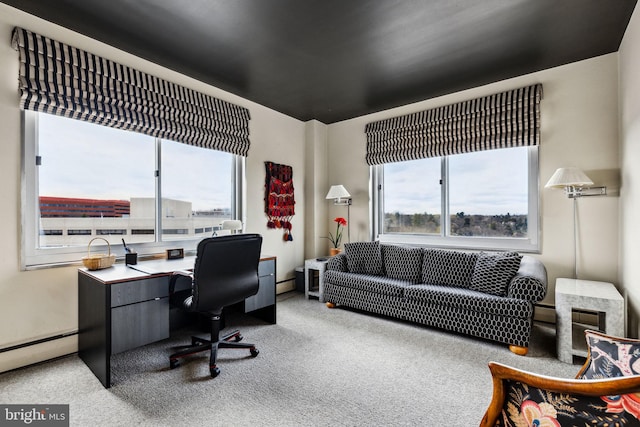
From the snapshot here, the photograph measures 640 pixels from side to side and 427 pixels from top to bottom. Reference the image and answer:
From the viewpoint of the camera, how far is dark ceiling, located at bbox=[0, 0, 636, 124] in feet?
7.07

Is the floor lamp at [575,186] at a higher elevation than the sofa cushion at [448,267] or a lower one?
higher

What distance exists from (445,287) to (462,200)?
1314mm

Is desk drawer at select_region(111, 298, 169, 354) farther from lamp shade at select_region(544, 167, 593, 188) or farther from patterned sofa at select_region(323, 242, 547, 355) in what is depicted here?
lamp shade at select_region(544, 167, 593, 188)

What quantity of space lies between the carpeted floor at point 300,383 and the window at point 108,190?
1027 millimetres

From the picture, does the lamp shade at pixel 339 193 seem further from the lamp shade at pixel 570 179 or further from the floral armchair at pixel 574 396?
the floral armchair at pixel 574 396

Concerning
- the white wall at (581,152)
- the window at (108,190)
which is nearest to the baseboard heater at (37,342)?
the window at (108,190)

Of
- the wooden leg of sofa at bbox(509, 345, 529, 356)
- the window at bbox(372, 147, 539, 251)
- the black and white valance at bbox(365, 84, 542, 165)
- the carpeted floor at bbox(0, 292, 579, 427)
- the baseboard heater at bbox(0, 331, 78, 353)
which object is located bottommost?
the carpeted floor at bbox(0, 292, 579, 427)

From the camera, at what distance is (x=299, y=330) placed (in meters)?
3.01

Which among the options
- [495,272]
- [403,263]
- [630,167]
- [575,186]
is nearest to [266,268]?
[403,263]

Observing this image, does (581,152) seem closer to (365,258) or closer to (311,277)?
(365,258)

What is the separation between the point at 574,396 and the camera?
0.88 metres

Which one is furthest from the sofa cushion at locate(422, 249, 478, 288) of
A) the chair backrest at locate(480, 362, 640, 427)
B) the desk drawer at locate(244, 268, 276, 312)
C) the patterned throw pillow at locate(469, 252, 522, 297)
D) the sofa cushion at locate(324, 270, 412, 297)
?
the chair backrest at locate(480, 362, 640, 427)

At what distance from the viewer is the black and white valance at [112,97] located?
2256 mm

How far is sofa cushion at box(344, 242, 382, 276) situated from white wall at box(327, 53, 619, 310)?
5.88 feet
